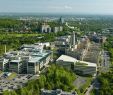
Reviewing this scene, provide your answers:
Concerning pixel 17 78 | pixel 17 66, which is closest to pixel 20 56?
pixel 17 66

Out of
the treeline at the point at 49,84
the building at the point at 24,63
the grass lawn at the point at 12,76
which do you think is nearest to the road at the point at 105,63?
the building at the point at 24,63

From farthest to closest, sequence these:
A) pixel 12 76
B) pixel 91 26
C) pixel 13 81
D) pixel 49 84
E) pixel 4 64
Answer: pixel 91 26
pixel 4 64
pixel 12 76
pixel 13 81
pixel 49 84

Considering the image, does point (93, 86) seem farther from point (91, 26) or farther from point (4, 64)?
point (91, 26)

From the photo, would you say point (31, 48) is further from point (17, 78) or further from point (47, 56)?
point (17, 78)

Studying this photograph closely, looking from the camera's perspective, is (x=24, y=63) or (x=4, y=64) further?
(x=24, y=63)

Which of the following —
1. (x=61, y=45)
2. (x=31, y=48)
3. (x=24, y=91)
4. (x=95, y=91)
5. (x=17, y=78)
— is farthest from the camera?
(x=61, y=45)

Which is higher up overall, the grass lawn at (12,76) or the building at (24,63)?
the building at (24,63)

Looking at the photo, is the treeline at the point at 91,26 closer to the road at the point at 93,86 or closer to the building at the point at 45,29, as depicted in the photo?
the building at the point at 45,29

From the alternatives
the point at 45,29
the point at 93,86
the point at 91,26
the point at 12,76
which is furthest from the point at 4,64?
the point at 91,26
